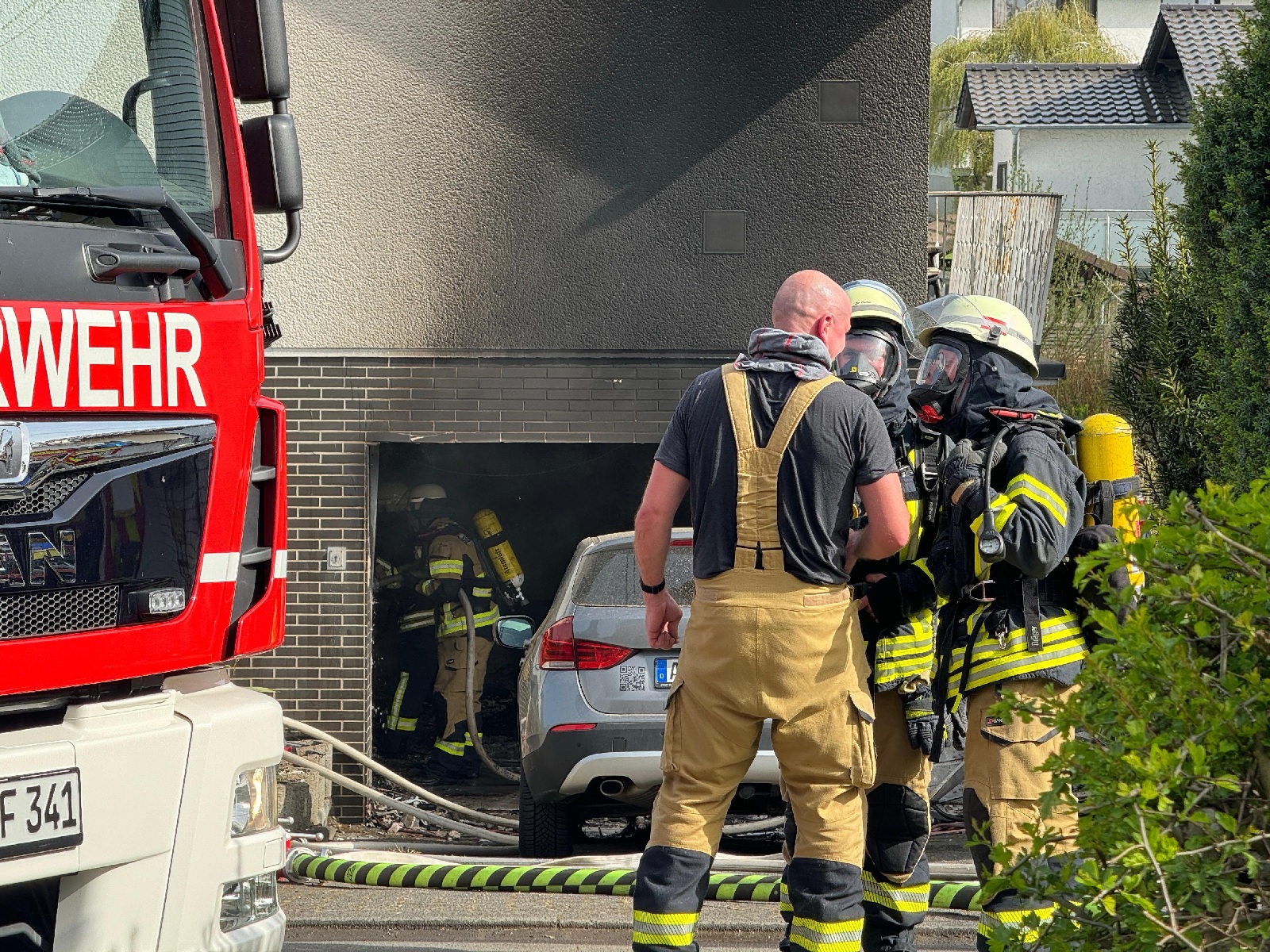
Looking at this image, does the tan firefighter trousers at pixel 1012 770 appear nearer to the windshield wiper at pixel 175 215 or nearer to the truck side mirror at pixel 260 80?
the windshield wiper at pixel 175 215

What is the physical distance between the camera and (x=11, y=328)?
2932 mm

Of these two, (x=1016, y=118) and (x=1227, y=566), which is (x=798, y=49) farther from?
(x=1016, y=118)

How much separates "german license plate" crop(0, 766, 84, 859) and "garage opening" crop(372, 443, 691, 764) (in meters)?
6.79

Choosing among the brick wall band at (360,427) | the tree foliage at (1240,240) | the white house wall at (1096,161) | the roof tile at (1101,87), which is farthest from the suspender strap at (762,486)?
the white house wall at (1096,161)

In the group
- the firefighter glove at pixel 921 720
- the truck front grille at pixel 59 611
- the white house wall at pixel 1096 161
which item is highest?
the white house wall at pixel 1096 161

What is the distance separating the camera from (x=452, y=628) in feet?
32.8

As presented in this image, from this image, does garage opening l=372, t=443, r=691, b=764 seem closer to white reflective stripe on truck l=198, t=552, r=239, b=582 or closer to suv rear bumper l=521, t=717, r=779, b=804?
suv rear bumper l=521, t=717, r=779, b=804

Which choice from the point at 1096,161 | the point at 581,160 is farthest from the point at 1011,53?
the point at 581,160

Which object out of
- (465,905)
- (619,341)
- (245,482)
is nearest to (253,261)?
(245,482)

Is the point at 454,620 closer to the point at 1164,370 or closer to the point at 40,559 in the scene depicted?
the point at 1164,370

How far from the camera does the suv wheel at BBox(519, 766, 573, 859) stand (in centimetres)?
646

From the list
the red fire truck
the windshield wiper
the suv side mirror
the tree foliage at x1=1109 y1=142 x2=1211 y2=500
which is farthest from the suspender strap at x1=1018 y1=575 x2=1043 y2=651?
the tree foliage at x1=1109 y1=142 x2=1211 y2=500

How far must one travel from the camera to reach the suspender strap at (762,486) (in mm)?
3570

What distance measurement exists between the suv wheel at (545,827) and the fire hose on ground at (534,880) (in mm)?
881
